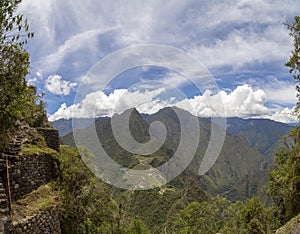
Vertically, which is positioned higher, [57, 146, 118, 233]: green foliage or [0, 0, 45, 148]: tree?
[0, 0, 45, 148]: tree

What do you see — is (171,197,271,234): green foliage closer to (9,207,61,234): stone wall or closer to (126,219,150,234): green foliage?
(126,219,150,234): green foliage

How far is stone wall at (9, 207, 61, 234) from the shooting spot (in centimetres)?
877

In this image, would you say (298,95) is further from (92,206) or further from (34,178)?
(34,178)

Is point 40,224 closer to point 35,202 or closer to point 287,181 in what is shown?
point 35,202

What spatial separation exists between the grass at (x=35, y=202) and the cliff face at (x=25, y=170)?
0.58ft

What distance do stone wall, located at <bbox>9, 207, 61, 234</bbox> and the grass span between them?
7.9 inches

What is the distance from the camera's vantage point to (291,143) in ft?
66.6

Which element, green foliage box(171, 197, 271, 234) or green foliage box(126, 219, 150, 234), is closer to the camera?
green foliage box(126, 219, 150, 234)

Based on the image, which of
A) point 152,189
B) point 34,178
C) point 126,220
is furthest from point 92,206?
point 152,189

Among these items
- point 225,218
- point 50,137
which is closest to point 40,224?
point 50,137

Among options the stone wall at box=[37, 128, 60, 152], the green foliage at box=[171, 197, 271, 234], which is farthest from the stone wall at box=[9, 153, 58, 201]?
the green foliage at box=[171, 197, 271, 234]

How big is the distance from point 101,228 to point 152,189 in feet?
315

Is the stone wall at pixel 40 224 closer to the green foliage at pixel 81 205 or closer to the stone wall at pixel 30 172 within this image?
the green foliage at pixel 81 205

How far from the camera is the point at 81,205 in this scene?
42.0ft
